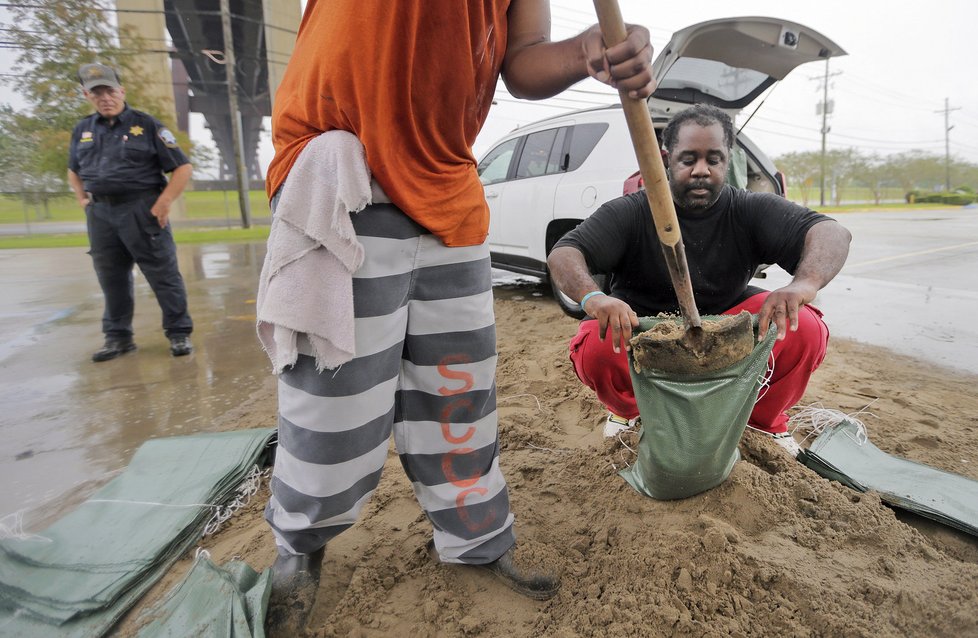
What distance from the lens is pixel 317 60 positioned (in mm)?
1066

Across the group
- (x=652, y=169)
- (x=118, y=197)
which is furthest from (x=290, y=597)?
(x=118, y=197)

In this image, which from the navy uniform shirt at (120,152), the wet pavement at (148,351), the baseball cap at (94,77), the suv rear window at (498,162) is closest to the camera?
the wet pavement at (148,351)

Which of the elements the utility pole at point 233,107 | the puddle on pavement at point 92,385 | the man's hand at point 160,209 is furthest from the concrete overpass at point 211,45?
the man's hand at point 160,209

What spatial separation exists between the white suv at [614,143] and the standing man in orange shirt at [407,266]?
2.24 metres

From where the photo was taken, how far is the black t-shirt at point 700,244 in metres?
2.05

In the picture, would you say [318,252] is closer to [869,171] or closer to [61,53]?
[61,53]

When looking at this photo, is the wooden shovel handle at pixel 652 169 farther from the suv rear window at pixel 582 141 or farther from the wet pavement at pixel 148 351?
the suv rear window at pixel 582 141

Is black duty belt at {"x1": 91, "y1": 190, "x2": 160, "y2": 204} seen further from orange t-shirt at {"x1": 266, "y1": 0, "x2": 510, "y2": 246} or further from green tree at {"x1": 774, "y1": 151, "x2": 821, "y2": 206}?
green tree at {"x1": 774, "y1": 151, "x2": 821, "y2": 206}

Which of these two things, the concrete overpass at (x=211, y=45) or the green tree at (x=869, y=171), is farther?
the green tree at (x=869, y=171)

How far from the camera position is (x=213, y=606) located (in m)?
1.25

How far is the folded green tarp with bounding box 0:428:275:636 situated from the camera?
1.37 metres

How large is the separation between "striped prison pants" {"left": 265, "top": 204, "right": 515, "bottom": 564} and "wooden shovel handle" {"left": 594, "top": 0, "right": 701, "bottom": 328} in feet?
1.42

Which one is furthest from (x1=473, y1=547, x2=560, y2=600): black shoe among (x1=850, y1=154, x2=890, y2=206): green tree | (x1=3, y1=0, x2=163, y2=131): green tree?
(x1=850, y1=154, x2=890, y2=206): green tree

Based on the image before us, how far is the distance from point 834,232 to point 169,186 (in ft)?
12.2
